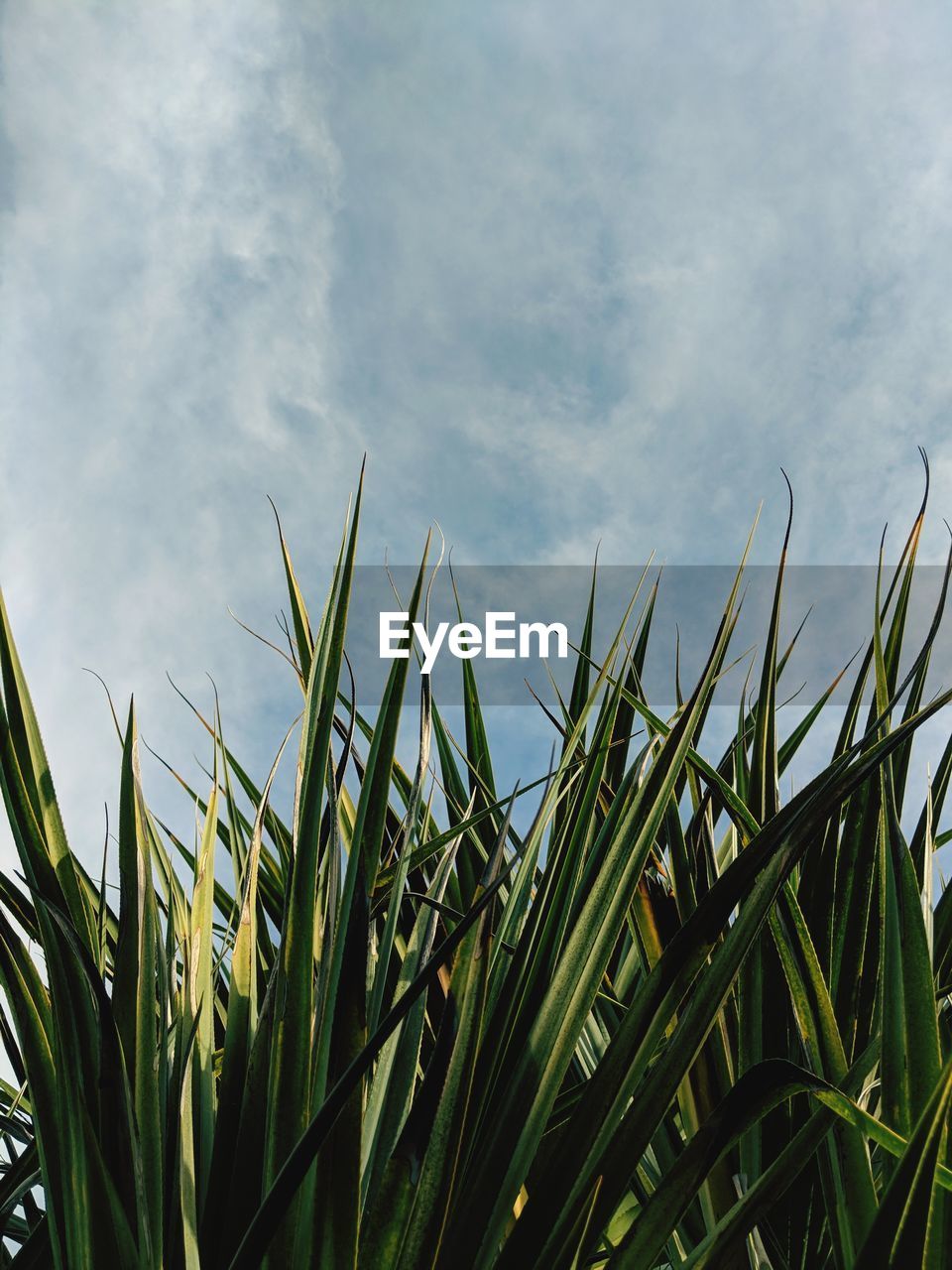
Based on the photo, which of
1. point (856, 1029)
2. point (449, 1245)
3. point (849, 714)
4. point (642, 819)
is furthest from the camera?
point (849, 714)

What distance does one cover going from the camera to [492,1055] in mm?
603

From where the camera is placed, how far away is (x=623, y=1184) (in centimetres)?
53

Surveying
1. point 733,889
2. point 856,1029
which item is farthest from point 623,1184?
point 856,1029

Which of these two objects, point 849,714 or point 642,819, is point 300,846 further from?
point 849,714

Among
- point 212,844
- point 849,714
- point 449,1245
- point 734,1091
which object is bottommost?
point 449,1245

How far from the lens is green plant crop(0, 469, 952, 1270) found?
506 millimetres

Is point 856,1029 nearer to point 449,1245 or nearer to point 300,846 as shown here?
point 449,1245

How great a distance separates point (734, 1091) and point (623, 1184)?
0.30 feet

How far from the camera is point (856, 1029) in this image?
2.71 ft

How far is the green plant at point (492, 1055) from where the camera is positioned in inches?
19.9

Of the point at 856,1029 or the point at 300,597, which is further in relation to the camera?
the point at 300,597

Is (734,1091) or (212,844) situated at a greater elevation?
(212,844)

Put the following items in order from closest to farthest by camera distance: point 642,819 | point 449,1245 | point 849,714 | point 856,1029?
point 449,1245 < point 642,819 < point 856,1029 < point 849,714

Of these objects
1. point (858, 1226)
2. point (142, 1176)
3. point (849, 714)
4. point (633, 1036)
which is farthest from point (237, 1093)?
point (849, 714)
